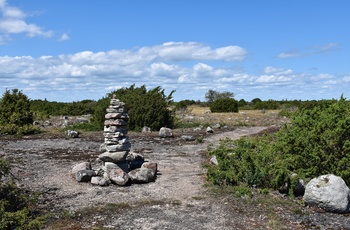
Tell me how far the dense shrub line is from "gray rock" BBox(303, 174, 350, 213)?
0.86 meters

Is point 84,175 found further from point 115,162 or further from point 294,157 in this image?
point 294,157

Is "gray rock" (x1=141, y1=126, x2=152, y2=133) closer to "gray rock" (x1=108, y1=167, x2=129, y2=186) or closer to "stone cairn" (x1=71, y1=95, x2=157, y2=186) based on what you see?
"stone cairn" (x1=71, y1=95, x2=157, y2=186)

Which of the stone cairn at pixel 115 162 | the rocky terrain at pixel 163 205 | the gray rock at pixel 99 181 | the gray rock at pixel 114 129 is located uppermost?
the gray rock at pixel 114 129

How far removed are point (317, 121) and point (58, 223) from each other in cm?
962

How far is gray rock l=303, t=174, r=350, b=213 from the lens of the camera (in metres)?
10.6

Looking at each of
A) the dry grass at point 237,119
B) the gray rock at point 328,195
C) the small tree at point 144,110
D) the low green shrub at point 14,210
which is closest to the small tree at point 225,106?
the dry grass at point 237,119

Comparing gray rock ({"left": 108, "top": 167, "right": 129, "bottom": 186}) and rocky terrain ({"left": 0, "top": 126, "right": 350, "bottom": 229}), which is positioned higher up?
gray rock ({"left": 108, "top": 167, "right": 129, "bottom": 186})

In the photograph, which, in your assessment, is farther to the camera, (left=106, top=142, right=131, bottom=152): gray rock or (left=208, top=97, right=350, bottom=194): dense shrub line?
(left=106, top=142, right=131, bottom=152): gray rock

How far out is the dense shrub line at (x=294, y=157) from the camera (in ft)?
40.7

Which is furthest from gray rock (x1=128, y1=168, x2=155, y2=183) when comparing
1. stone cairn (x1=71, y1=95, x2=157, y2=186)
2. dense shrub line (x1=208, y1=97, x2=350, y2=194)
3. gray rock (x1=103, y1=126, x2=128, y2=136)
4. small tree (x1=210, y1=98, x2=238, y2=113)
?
small tree (x1=210, y1=98, x2=238, y2=113)

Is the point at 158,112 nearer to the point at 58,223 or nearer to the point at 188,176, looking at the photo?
the point at 188,176

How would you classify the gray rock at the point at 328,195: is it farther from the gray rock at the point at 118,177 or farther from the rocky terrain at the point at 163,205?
the gray rock at the point at 118,177

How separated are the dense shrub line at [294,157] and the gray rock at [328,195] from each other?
33.8 inches

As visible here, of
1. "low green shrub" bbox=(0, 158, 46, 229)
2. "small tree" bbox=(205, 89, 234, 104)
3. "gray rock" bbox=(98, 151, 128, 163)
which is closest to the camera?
"low green shrub" bbox=(0, 158, 46, 229)
